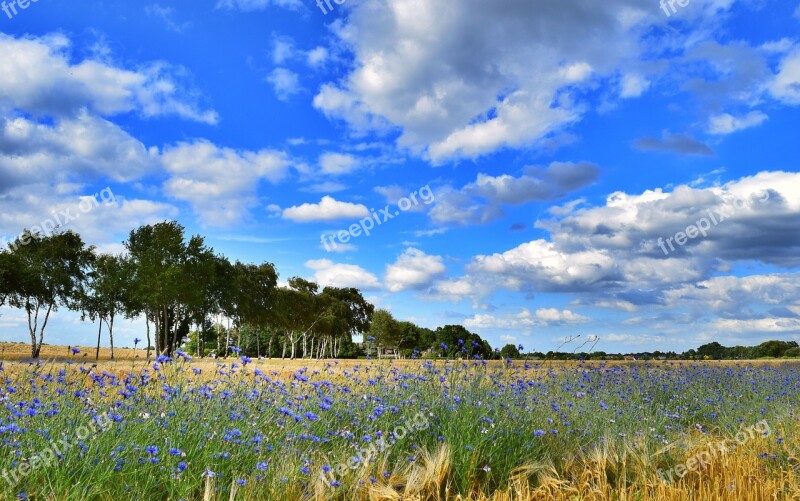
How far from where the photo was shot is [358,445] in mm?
5812

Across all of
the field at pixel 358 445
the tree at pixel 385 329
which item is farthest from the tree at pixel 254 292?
the field at pixel 358 445

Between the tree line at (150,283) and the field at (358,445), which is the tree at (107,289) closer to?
the tree line at (150,283)

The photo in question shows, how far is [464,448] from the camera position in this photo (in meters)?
5.67

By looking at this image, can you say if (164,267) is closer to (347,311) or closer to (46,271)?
(46,271)

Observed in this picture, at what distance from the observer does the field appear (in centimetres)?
447

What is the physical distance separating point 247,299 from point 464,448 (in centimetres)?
4515

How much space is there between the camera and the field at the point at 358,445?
14.7ft

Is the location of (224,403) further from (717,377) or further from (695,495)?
(717,377)
